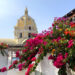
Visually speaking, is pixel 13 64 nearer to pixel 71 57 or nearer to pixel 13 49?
pixel 13 49

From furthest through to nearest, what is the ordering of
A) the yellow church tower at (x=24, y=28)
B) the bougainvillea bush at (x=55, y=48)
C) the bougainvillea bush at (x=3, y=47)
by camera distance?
the yellow church tower at (x=24, y=28), the bougainvillea bush at (x=3, y=47), the bougainvillea bush at (x=55, y=48)

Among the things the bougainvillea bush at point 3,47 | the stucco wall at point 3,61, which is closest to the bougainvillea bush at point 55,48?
the stucco wall at point 3,61

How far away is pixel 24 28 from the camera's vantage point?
4303 centimetres

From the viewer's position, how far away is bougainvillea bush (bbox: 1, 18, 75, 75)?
211 inches

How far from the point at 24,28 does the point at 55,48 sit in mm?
37520

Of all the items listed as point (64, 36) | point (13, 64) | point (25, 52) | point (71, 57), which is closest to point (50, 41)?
point (64, 36)

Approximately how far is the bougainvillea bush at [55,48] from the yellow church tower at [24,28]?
34.6m

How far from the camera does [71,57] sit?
17.2ft

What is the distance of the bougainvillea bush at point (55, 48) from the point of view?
211 inches

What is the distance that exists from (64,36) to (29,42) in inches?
68.1

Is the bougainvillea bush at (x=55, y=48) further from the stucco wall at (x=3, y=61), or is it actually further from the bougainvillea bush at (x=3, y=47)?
the bougainvillea bush at (x=3, y=47)

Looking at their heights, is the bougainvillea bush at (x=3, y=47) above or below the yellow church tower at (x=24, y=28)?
below

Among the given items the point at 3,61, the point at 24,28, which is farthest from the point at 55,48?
the point at 24,28

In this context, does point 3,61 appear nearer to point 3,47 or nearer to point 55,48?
point 3,47
